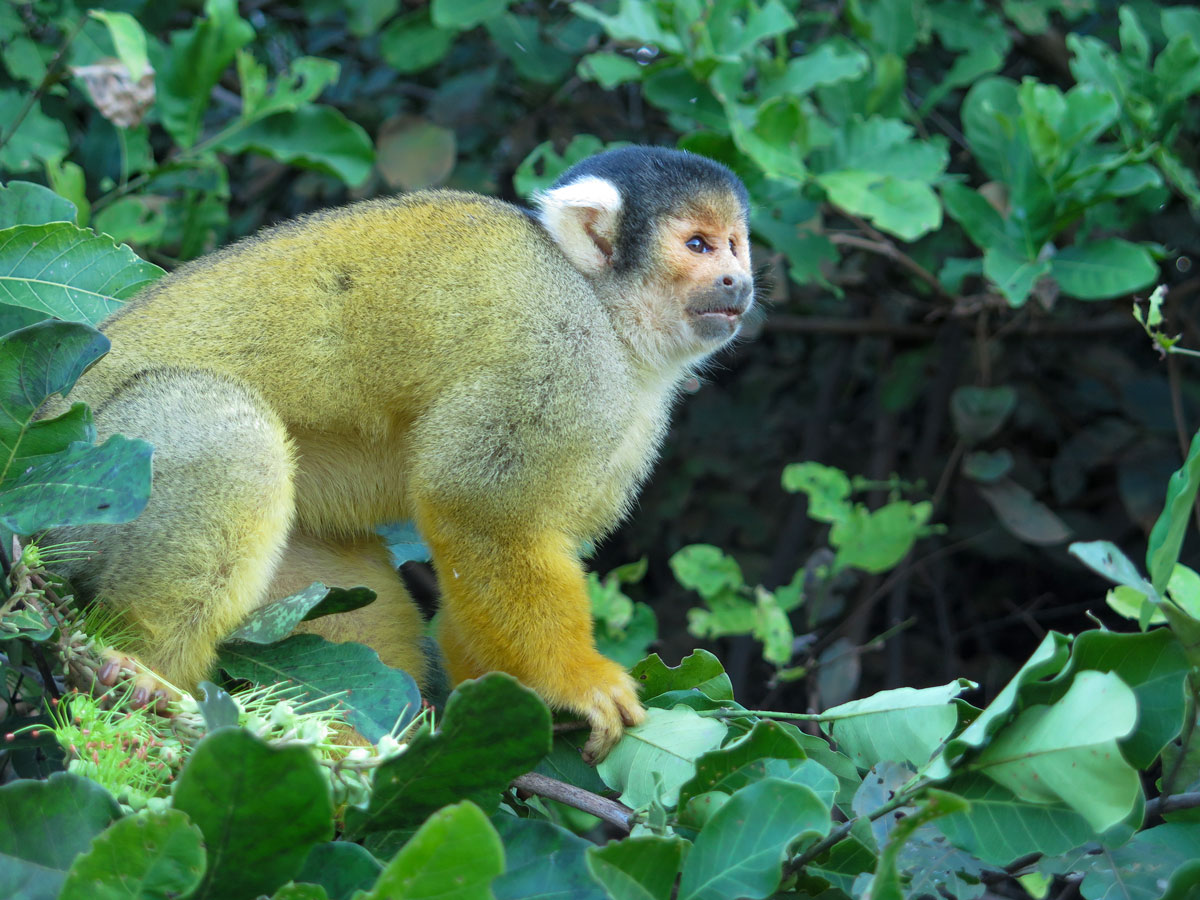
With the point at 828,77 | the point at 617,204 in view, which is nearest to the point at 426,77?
the point at 828,77

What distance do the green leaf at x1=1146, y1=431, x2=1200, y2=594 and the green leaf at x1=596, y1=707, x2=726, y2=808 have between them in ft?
2.35

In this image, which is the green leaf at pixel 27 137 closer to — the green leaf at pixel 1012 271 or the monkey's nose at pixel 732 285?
the monkey's nose at pixel 732 285

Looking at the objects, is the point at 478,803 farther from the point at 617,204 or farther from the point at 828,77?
the point at 828,77

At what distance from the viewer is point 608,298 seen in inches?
105

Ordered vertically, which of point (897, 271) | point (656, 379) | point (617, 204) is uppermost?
point (617, 204)

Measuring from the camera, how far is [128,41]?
2.89 m

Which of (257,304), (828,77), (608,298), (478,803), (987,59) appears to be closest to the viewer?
(478,803)

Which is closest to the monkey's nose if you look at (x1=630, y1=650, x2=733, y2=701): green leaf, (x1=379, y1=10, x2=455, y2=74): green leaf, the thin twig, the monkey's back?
the monkey's back

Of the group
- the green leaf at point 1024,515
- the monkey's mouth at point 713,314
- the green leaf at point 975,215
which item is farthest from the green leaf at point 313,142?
the green leaf at point 1024,515

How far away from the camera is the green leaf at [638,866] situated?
1.31 meters

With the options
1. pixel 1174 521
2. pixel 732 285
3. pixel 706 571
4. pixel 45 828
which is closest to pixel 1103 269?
pixel 732 285

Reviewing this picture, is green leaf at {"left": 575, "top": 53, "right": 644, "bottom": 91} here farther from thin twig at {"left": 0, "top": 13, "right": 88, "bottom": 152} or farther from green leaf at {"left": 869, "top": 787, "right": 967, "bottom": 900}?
green leaf at {"left": 869, "top": 787, "right": 967, "bottom": 900}

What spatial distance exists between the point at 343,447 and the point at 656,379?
80 centimetres

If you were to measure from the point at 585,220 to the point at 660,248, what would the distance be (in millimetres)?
197
